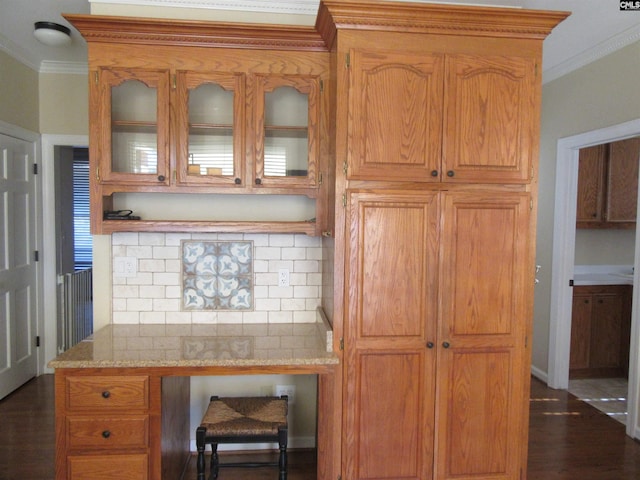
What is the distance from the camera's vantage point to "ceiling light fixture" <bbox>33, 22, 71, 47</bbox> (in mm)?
2879

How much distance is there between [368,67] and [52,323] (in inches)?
140

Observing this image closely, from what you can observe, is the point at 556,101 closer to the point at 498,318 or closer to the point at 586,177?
the point at 586,177

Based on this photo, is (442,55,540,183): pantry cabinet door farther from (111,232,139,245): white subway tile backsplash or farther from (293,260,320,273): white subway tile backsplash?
(111,232,139,245): white subway tile backsplash

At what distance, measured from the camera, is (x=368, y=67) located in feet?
6.33

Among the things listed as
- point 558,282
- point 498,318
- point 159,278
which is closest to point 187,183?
point 159,278

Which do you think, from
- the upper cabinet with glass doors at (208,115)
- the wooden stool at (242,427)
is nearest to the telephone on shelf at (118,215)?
the upper cabinet with glass doors at (208,115)

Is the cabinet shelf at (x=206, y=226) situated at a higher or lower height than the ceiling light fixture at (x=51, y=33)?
lower

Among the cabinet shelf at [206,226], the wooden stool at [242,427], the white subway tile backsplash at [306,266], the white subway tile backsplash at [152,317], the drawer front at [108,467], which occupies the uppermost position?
the cabinet shelf at [206,226]

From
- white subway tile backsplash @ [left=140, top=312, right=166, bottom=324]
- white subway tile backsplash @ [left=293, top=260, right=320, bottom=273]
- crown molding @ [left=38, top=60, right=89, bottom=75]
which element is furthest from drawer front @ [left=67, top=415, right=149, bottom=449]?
crown molding @ [left=38, top=60, right=89, bottom=75]

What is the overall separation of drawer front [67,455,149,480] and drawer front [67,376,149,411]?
214 millimetres

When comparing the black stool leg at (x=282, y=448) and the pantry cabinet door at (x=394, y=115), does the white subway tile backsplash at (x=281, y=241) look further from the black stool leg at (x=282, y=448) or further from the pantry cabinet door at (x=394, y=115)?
the black stool leg at (x=282, y=448)

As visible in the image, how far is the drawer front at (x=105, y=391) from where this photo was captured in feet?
6.05

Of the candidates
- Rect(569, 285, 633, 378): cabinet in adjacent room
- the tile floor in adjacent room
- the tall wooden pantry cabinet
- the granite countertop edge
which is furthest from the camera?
Rect(569, 285, 633, 378): cabinet in adjacent room

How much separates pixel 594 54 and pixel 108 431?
3.84 metres
